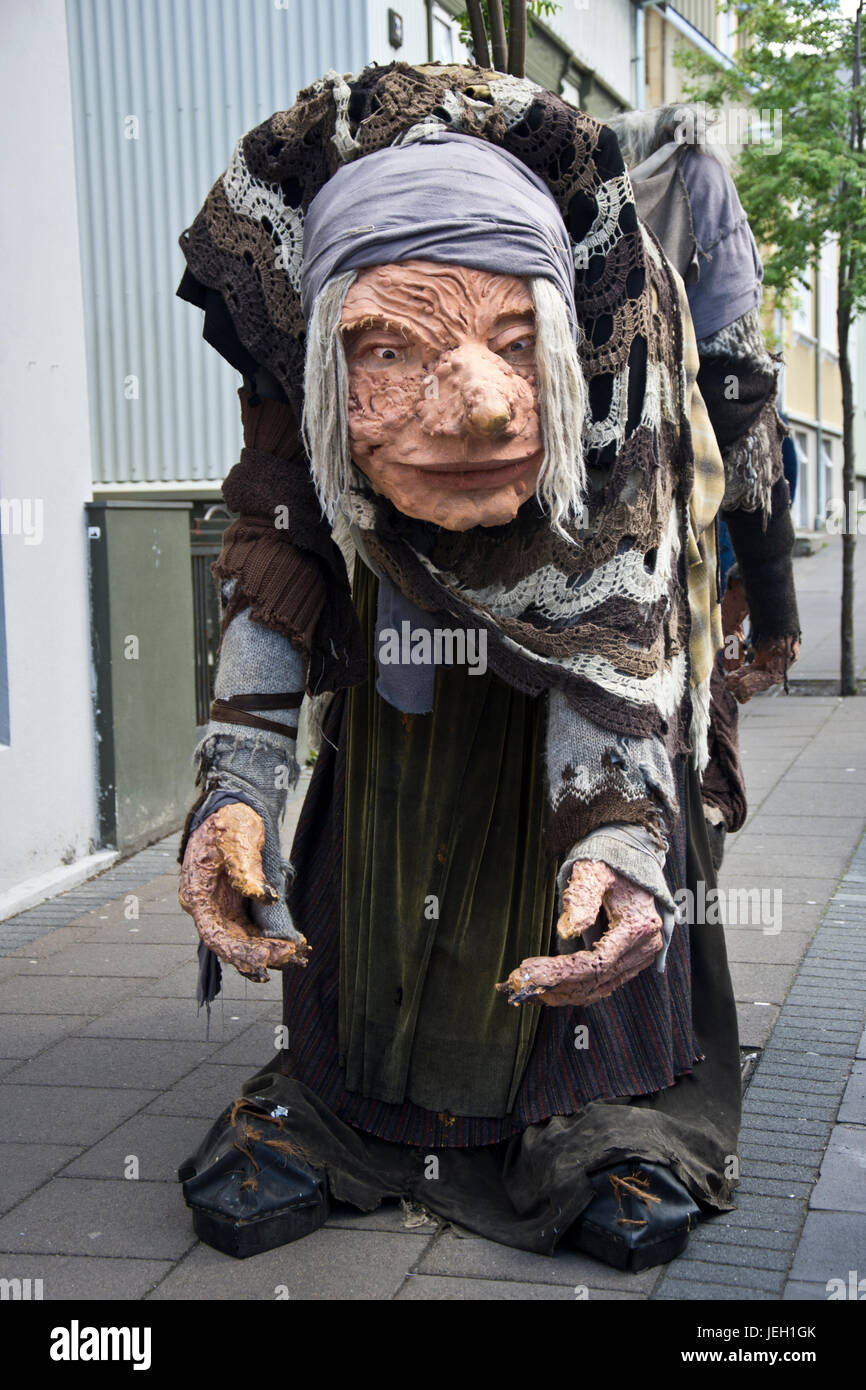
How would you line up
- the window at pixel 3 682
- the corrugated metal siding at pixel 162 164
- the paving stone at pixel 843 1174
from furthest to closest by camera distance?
the corrugated metal siding at pixel 162 164 → the window at pixel 3 682 → the paving stone at pixel 843 1174

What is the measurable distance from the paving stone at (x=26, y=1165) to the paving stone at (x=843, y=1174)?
162cm

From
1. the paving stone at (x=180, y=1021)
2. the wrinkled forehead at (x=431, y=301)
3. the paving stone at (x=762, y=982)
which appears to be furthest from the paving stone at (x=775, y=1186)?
the wrinkled forehead at (x=431, y=301)

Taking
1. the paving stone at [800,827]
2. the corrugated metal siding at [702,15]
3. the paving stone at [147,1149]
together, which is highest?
the corrugated metal siding at [702,15]

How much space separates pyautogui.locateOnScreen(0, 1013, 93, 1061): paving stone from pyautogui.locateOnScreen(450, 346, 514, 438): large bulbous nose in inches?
97.7

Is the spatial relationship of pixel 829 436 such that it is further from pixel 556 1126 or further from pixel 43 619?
pixel 556 1126

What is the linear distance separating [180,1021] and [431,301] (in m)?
2.53

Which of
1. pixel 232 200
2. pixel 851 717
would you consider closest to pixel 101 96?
pixel 851 717

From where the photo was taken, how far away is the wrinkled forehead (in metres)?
2.28

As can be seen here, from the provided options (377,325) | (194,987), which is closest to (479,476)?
(377,325)

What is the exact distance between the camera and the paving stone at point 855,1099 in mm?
3312

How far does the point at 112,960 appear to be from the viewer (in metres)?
4.80

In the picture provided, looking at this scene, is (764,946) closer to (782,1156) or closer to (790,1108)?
(790,1108)

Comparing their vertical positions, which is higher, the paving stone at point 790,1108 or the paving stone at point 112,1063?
the paving stone at point 790,1108

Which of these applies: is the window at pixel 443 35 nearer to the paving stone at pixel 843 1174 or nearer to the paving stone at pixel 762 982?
the paving stone at pixel 762 982
